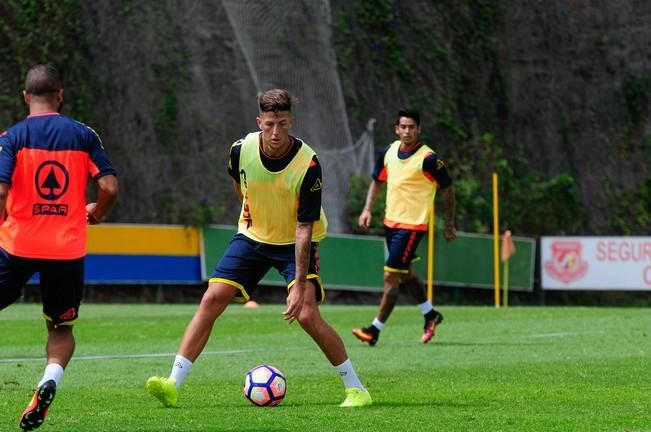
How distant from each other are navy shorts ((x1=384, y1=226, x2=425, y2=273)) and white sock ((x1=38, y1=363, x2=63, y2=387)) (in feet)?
23.2

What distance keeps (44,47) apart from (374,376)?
18136 millimetres

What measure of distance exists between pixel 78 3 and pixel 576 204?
484 inches

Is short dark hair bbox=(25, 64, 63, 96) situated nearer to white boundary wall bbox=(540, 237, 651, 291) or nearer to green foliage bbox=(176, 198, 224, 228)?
green foliage bbox=(176, 198, 224, 228)

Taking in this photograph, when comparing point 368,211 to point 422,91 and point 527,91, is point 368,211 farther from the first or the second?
point 527,91

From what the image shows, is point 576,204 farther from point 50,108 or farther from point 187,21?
point 50,108

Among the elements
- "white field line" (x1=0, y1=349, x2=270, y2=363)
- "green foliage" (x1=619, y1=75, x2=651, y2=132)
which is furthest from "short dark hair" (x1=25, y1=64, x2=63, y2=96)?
"green foliage" (x1=619, y1=75, x2=651, y2=132)

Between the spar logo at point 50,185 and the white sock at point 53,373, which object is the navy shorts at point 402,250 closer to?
the white sock at point 53,373

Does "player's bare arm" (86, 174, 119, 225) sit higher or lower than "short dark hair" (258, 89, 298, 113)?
lower

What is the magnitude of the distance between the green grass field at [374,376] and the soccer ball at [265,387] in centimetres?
13

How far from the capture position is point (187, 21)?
93.0 feet

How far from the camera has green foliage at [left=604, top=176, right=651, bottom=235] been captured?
3319 centimetres

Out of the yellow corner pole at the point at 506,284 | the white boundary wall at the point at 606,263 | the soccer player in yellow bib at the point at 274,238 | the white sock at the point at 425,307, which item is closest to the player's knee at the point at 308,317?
the soccer player in yellow bib at the point at 274,238

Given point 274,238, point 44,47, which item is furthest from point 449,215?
point 44,47

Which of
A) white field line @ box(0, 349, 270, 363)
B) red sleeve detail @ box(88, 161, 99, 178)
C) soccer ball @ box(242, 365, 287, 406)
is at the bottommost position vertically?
white field line @ box(0, 349, 270, 363)
